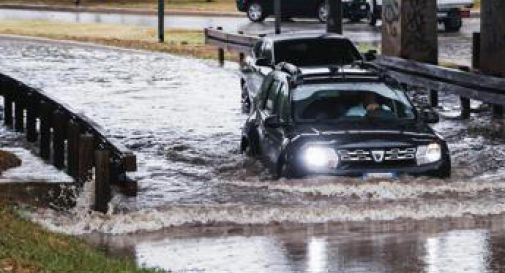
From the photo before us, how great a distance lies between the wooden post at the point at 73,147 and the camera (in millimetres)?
16186

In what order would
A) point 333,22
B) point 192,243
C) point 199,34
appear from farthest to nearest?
1. point 199,34
2. point 333,22
3. point 192,243

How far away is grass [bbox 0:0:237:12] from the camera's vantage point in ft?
198

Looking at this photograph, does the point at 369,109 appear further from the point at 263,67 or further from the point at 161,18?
the point at 161,18

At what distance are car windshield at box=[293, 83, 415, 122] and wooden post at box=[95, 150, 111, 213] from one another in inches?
107

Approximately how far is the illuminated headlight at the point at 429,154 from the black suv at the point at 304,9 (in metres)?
36.4

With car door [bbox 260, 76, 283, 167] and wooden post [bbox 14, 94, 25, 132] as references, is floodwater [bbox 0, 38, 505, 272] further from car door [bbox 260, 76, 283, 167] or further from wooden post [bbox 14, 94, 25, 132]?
wooden post [bbox 14, 94, 25, 132]

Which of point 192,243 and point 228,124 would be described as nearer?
point 192,243

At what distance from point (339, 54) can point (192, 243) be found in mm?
10931

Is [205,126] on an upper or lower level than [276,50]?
lower

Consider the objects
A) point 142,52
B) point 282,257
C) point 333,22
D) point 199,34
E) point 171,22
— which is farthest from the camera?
point 171,22

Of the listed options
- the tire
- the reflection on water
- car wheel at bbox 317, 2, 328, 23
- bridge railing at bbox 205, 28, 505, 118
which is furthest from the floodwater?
car wheel at bbox 317, 2, 328, 23

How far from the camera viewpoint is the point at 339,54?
75.0ft

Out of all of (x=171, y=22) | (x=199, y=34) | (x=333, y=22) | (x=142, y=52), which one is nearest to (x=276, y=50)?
(x=333, y=22)

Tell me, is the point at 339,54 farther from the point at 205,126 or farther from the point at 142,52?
the point at 142,52
